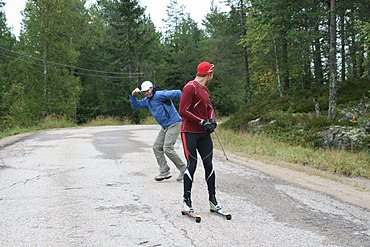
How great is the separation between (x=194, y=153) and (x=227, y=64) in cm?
3469

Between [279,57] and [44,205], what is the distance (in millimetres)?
23527

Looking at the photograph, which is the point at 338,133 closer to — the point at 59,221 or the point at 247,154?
the point at 247,154

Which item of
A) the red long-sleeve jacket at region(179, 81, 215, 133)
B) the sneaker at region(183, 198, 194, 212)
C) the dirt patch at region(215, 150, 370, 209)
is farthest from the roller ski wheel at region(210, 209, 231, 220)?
the dirt patch at region(215, 150, 370, 209)

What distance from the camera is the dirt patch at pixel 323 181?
6953 mm

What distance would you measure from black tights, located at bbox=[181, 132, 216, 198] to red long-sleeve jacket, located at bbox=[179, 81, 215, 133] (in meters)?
0.09

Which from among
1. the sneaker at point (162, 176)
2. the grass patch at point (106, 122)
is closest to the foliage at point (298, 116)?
the sneaker at point (162, 176)

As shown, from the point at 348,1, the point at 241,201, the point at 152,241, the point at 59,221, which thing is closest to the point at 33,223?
the point at 59,221

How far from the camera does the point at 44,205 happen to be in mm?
6402

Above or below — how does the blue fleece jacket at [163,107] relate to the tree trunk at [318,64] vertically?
below

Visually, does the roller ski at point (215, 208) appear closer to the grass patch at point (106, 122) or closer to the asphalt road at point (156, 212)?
the asphalt road at point (156, 212)

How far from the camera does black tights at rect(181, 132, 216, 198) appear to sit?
223 inches

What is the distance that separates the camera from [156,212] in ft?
19.3

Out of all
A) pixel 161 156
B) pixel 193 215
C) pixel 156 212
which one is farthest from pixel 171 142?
pixel 193 215

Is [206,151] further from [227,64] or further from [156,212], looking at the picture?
[227,64]
